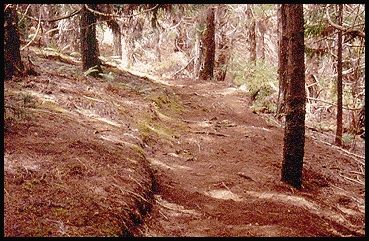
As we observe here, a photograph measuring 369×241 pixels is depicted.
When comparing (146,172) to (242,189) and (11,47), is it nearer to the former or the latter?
(242,189)

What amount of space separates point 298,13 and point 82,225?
5.11 m

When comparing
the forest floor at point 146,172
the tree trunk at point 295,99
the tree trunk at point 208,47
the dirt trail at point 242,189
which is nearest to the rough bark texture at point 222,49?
the tree trunk at point 208,47

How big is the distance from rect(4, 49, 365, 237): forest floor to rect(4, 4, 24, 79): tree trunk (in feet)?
1.80

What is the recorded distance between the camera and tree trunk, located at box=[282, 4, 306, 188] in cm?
714

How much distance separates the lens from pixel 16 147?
5539mm

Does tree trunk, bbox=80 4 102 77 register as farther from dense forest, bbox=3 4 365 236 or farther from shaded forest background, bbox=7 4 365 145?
shaded forest background, bbox=7 4 365 145

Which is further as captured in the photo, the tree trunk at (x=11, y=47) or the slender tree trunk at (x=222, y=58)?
the slender tree trunk at (x=222, y=58)

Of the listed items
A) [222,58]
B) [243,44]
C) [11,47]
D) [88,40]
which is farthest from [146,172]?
[243,44]

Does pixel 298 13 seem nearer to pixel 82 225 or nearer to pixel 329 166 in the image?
pixel 329 166

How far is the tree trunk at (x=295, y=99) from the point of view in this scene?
714cm

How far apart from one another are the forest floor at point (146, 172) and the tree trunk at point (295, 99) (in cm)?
39

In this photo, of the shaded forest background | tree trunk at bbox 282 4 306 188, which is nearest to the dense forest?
tree trunk at bbox 282 4 306 188

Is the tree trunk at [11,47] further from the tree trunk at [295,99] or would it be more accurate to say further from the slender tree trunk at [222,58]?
the slender tree trunk at [222,58]

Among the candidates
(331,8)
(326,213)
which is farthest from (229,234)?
(331,8)
